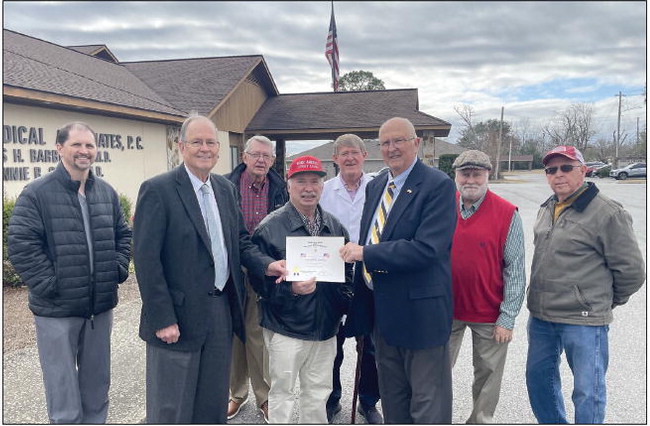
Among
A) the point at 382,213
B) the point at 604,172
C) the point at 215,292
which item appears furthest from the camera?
the point at 604,172

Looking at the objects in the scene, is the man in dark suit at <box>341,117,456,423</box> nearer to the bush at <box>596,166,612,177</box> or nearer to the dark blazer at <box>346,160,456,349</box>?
the dark blazer at <box>346,160,456,349</box>

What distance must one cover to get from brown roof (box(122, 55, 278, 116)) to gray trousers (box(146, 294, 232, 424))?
13.7 meters

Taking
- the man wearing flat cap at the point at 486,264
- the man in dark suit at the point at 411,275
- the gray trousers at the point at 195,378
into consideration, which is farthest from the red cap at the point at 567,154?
the gray trousers at the point at 195,378

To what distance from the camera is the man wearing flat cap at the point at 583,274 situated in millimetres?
2998

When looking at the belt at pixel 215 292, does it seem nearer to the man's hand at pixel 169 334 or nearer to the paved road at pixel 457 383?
the man's hand at pixel 169 334

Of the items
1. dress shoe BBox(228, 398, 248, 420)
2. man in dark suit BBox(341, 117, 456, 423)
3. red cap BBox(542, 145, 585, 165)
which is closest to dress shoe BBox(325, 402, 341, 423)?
dress shoe BBox(228, 398, 248, 420)

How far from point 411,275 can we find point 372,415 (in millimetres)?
1610

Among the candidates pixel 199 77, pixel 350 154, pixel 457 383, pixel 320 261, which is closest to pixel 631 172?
pixel 199 77

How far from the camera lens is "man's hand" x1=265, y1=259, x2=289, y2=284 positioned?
9.94 ft

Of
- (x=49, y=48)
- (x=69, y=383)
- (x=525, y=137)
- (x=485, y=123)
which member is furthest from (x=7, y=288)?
(x=525, y=137)

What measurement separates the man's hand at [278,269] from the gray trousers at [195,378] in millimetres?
326

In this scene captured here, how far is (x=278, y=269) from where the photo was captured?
3033mm

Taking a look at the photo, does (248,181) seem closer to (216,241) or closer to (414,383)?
(216,241)

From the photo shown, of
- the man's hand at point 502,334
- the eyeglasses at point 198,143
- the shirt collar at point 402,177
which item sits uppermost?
the eyeglasses at point 198,143
